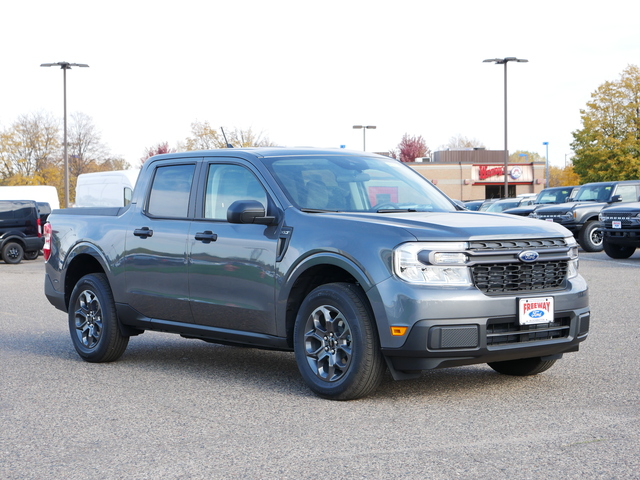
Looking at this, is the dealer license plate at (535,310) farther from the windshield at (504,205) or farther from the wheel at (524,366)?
the windshield at (504,205)

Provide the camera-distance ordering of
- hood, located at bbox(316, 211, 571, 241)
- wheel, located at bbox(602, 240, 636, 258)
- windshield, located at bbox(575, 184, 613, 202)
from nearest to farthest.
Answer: hood, located at bbox(316, 211, 571, 241), wheel, located at bbox(602, 240, 636, 258), windshield, located at bbox(575, 184, 613, 202)

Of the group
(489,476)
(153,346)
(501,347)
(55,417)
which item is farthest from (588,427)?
(153,346)

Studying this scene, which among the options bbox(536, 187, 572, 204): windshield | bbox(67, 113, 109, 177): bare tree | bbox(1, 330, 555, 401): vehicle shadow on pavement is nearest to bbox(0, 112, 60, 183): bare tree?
bbox(67, 113, 109, 177): bare tree

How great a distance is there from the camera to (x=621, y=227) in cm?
1998

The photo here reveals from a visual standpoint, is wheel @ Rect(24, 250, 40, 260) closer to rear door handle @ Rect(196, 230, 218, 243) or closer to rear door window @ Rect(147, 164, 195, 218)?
rear door window @ Rect(147, 164, 195, 218)

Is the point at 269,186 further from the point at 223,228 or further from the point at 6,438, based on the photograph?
the point at 6,438

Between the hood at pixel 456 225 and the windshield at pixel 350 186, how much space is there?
1.00 feet

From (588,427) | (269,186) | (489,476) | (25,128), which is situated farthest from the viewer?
(25,128)

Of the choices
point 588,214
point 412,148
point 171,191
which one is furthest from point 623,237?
point 412,148

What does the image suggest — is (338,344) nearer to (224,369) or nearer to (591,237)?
(224,369)

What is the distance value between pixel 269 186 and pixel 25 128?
63.5 metres

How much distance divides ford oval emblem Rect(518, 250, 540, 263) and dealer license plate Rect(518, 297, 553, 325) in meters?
0.26

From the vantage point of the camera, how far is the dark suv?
85.6 feet

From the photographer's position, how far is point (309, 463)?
455 cm
